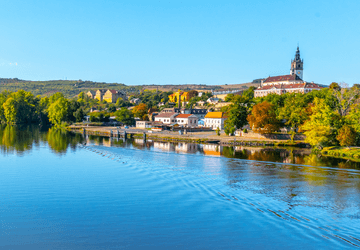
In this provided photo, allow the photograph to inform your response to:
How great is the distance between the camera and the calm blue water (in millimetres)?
12094

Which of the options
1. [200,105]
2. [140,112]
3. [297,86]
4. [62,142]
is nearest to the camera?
[62,142]

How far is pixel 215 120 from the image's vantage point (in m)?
81.4

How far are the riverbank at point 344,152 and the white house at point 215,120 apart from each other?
38450mm

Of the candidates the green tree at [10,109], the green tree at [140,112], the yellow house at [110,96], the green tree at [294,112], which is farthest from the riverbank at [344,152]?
the yellow house at [110,96]

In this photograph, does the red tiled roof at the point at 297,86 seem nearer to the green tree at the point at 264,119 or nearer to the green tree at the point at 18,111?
the green tree at the point at 264,119

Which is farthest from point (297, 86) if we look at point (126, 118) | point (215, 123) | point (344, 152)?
point (344, 152)

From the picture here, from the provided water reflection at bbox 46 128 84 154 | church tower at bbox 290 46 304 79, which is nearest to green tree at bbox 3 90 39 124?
water reflection at bbox 46 128 84 154

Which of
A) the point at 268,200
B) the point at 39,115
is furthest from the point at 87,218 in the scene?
the point at 39,115

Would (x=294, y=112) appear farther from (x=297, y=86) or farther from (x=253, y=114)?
(x=297, y=86)

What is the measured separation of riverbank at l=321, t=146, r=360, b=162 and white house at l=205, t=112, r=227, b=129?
38450 millimetres

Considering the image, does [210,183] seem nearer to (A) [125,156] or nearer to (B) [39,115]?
(A) [125,156]

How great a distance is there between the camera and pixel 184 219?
46.5 ft

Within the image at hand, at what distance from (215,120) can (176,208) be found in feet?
218

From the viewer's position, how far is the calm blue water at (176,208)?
12094 mm
